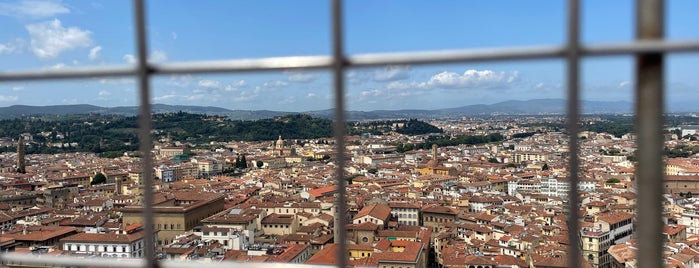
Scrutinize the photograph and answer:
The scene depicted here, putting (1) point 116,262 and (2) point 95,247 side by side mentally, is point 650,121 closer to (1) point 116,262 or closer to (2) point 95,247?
(1) point 116,262

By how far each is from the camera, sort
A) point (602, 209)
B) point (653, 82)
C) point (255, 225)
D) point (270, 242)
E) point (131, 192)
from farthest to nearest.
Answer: point (131, 192) → point (255, 225) → point (602, 209) → point (270, 242) → point (653, 82)

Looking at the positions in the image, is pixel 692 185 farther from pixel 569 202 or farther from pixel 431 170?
pixel 569 202

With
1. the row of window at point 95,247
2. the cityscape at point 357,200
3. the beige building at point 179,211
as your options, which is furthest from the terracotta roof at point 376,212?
the row of window at point 95,247

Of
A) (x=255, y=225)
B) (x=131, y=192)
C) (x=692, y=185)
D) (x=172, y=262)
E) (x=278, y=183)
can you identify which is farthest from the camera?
(x=278, y=183)

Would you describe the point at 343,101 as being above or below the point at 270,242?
above

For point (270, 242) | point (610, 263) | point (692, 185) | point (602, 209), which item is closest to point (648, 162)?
point (610, 263)

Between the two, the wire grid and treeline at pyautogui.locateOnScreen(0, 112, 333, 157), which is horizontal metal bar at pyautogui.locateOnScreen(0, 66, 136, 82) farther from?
treeline at pyautogui.locateOnScreen(0, 112, 333, 157)
